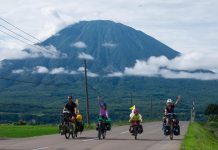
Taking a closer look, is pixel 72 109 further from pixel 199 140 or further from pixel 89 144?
pixel 199 140

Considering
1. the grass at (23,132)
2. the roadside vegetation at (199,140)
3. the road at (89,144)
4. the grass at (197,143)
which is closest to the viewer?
the grass at (197,143)

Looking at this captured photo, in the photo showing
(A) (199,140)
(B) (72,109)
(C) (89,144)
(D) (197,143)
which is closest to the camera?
(D) (197,143)

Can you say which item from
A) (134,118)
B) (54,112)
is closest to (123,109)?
(54,112)

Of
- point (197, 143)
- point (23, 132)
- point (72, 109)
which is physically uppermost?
point (72, 109)

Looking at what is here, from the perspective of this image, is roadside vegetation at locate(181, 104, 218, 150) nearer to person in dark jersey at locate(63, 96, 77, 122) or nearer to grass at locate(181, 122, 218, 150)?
grass at locate(181, 122, 218, 150)

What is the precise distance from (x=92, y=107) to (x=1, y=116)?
152 ft

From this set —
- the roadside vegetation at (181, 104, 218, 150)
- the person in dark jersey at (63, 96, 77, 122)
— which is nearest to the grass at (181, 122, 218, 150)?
the roadside vegetation at (181, 104, 218, 150)

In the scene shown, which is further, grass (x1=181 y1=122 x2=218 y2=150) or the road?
the road

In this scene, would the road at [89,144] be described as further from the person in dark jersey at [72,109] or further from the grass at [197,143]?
the person in dark jersey at [72,109]

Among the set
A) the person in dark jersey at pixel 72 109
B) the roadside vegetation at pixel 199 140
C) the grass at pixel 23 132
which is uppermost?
the person in dark jersey at pixel 72 109

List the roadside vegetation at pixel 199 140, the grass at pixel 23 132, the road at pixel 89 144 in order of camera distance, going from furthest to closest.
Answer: the grass at pixel 23 132, the road at pixel 89 144, the roadside vegetation at pixel 199 140

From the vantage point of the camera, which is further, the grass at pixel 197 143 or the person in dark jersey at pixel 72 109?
the person in dark jersey at pixel 72 109

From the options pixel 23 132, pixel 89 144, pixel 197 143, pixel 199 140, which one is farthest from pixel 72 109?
pixel 23 132

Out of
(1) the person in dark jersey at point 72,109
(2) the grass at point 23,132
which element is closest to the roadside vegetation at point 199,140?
(1) the person in dark jersey at point 72,109
